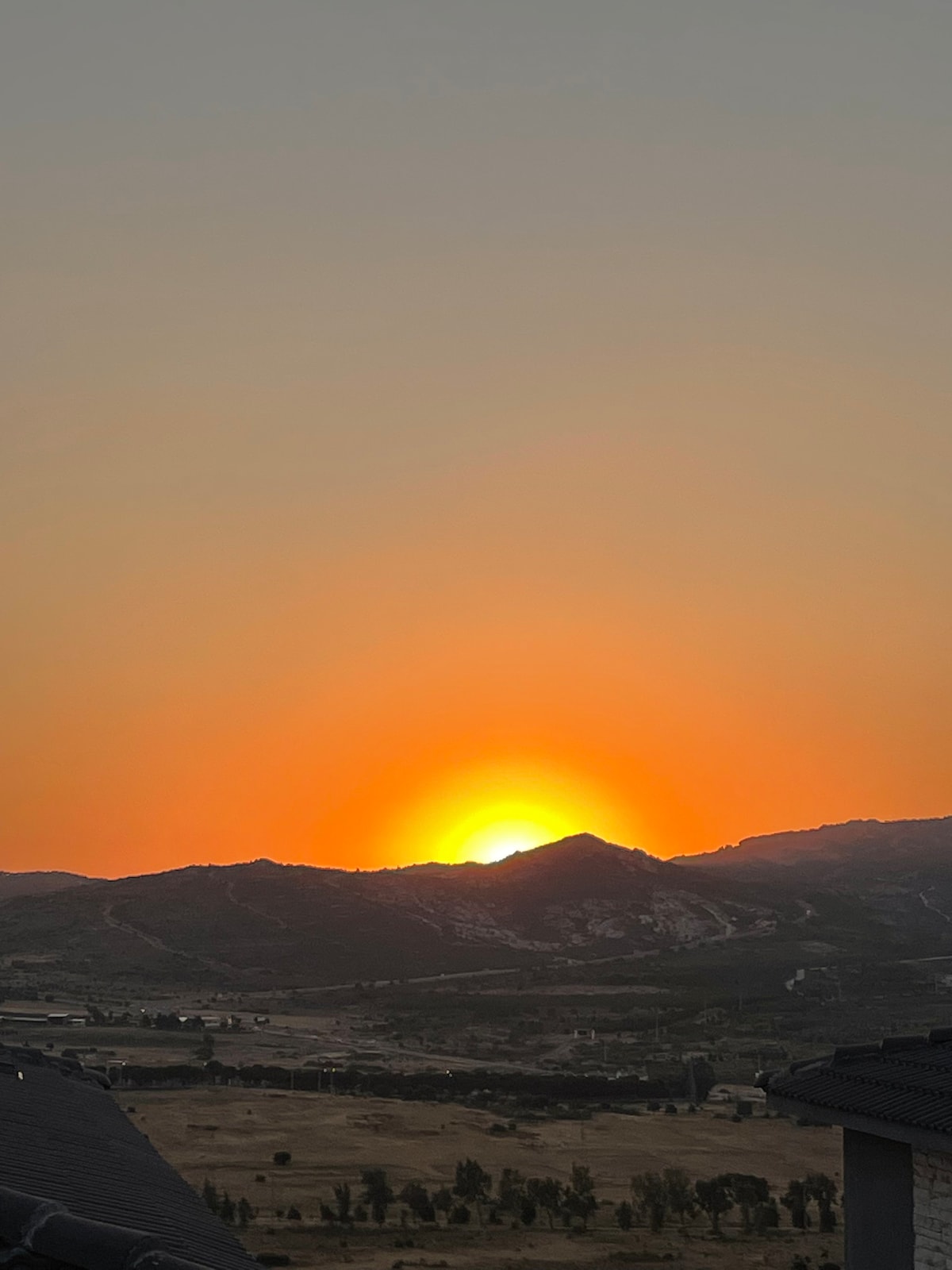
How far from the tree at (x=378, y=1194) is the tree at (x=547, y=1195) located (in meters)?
4.53

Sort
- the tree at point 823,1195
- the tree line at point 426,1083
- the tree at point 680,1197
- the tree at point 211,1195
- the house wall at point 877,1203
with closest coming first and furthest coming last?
1. the house wall at point 877,1203
2. the tree at point 211,1195
3. the tree at point 823,1195
4. the tree at point 680,1197
5. the tree line at point 426,1083

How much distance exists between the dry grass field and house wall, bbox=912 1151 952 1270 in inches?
1115

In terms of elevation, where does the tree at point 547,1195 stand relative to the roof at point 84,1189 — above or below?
below

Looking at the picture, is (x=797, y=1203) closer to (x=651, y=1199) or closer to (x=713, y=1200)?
(x=713, y=1200)

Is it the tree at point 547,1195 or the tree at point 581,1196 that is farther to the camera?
the tree at point 547,1195

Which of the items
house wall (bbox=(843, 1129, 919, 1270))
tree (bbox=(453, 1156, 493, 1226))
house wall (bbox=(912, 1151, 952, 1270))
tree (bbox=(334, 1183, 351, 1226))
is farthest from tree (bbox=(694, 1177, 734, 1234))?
house wall (bbox=(912, 1151, 952, 1270))

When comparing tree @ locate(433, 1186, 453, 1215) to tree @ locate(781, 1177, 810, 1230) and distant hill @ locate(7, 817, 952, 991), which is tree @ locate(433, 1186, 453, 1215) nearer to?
tree @ locate(781, 1177, 810, 1230)

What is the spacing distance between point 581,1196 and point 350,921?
127 m

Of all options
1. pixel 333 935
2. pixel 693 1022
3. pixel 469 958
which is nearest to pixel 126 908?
pixel 333 935

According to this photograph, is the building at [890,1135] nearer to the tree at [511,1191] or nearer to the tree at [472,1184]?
the tree at [472,1184]

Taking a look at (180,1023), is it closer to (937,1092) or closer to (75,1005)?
(75,1005)

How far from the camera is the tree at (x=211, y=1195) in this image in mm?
40662

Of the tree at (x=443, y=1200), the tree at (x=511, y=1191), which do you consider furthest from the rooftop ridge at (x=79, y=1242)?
the tree at (x=511, y=1191)

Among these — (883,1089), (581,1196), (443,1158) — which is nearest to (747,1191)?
(581,1196)
